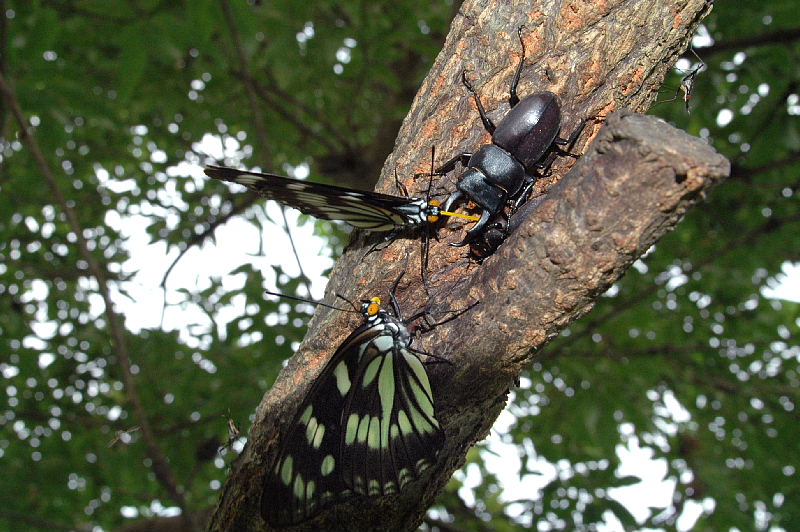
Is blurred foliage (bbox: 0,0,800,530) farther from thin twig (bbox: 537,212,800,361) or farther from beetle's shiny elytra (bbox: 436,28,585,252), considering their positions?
beetle's shiny elytra (bbox: 436,28,585,252)

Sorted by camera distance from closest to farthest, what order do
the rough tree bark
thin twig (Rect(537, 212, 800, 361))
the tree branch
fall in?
the rough tree bark
the tree branch
thin twig (Rect(537, 212, 800, 361))

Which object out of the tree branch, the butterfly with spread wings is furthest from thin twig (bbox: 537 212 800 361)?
the butterfly with spread wings

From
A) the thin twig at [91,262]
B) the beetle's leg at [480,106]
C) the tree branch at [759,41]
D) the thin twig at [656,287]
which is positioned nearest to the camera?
the beetle's leg at [480,106]

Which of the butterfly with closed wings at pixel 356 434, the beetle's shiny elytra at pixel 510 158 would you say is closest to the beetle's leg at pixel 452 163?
the beetle's shiny elytra at pixel 510 158

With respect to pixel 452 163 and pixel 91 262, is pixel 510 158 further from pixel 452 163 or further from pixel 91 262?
pixel 91 262

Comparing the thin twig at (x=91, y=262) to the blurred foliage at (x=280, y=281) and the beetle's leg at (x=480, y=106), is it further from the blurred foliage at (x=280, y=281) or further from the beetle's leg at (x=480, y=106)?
the beetle's leg at (x=480, y=106)
